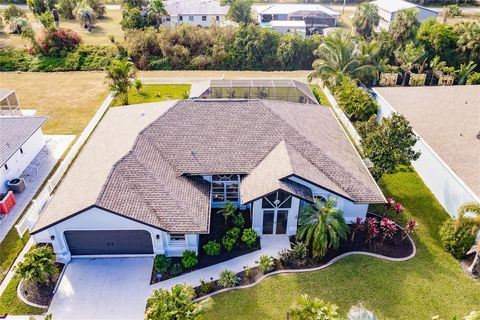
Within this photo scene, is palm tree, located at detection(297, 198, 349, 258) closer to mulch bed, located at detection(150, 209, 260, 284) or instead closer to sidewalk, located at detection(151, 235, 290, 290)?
sidewalk, located at detection(151, 235, 290, 290)

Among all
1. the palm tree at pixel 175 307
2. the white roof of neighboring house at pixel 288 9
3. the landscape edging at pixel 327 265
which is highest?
the white roof of neighboring house at pixel 288 9

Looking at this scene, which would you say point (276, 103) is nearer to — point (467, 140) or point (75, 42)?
point (467, 140)

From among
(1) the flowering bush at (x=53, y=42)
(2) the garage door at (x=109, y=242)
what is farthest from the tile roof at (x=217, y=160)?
(1) the flowering bush at (x=53, y=42)

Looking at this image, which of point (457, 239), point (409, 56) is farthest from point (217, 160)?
point (409, 56)

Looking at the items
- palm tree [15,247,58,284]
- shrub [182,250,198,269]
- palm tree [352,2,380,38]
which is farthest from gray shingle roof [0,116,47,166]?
palm tree [352,2,380,38]

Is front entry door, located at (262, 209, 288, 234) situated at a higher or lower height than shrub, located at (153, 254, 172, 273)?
higher

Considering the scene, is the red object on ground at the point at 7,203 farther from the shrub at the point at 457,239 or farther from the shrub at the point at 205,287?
the shrub at the point at 457,239
